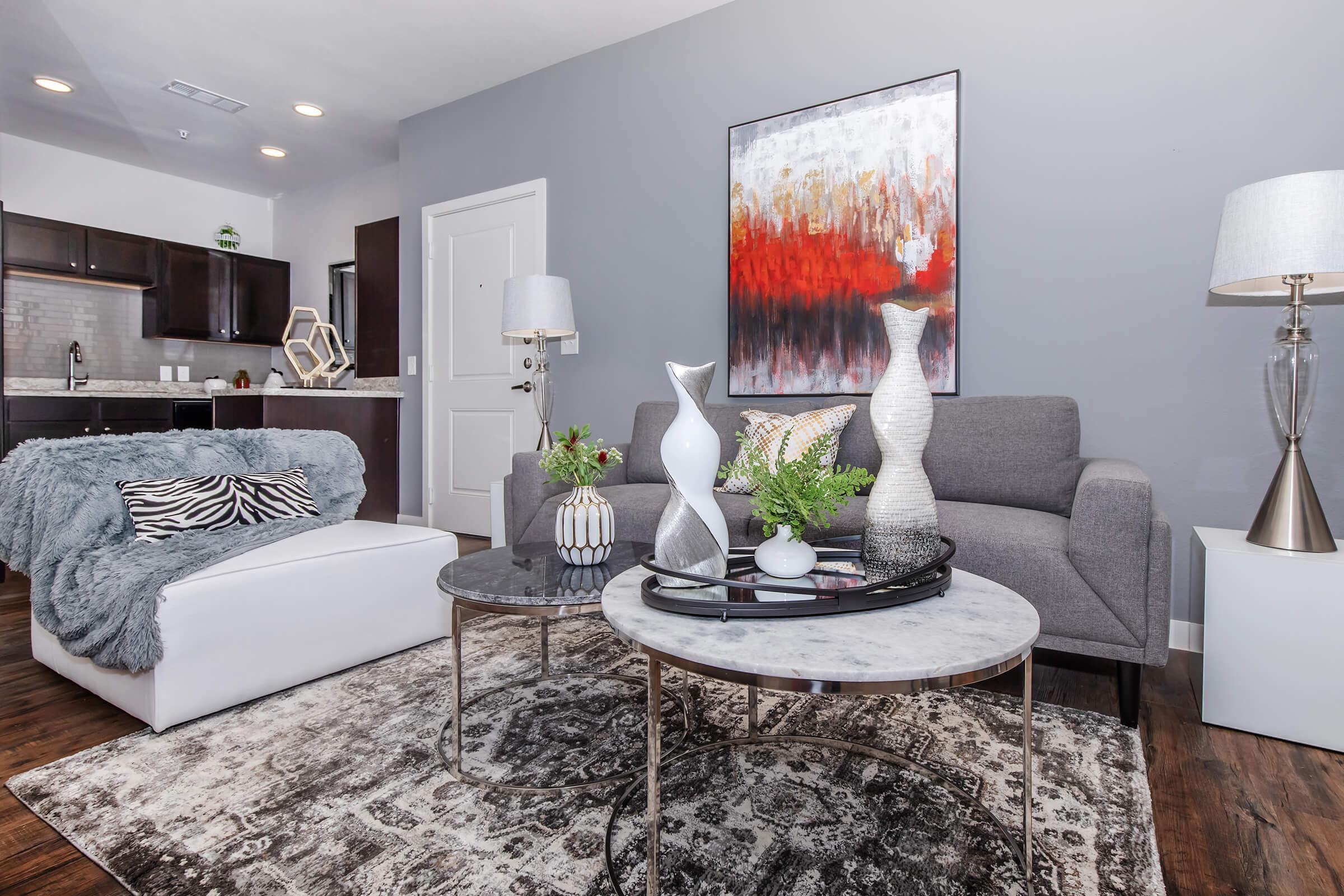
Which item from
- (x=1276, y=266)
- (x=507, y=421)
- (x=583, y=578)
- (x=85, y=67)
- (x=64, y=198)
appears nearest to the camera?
(x=583, y=578)

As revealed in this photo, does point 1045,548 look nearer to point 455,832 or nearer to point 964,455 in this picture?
point 964,455

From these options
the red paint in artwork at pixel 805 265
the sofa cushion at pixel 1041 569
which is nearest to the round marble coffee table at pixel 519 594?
the sofa cushion at pixel 1041 569

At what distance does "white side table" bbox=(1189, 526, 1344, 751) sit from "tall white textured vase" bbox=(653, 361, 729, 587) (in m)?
1.38

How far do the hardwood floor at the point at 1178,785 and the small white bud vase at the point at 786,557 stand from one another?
768mm

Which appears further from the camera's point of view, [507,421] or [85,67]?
[507,421]

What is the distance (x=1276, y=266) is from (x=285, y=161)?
19.4 feet

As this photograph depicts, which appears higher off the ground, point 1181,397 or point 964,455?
point 1181,397

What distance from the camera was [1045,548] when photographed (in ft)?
5.94

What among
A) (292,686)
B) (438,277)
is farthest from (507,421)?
(292,686)

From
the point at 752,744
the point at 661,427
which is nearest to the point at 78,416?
the point at 661,427

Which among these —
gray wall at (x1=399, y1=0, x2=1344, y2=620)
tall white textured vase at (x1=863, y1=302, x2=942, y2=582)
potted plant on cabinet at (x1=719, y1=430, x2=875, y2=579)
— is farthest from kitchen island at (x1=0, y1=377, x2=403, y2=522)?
tall white textured vase at (x1=863, y1=302, x2=942, y2=582)

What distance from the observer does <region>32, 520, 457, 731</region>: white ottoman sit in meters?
1.66

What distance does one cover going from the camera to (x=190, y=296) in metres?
5.29

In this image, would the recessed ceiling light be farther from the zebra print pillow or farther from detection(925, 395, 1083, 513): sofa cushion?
detection(925, 395, 1083, 513): sofa cushion
